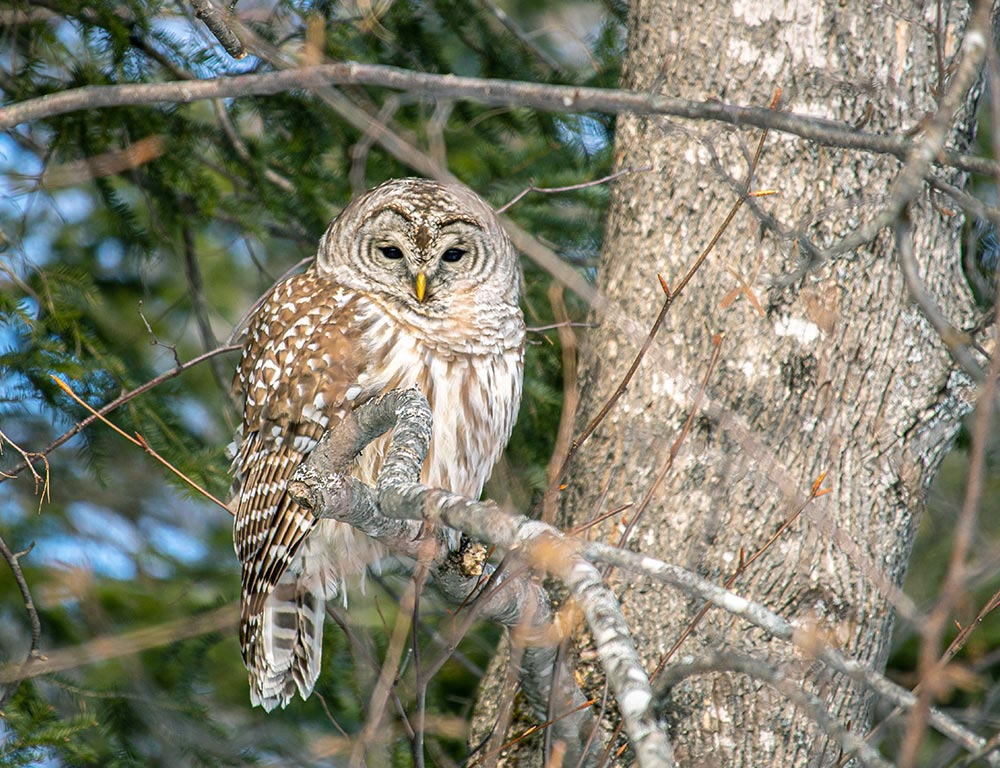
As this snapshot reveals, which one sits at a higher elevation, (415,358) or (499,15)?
(499,15)

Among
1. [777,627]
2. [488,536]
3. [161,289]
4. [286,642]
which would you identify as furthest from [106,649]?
[161,289]

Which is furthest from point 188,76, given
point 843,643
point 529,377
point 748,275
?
point 843,643

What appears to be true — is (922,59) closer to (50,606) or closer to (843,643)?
(843,643)

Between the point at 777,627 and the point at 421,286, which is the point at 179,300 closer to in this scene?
the point at 421,286

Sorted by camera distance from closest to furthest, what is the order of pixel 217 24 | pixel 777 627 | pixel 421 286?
1. pixel 777 627
2. pixel 217 24
3. pixel 421 286

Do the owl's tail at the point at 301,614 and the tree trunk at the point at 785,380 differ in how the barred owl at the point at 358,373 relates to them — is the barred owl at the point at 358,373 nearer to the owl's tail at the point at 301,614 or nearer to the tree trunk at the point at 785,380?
the owl's tail at the point at 301,614

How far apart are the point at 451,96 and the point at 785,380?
5.47 ft

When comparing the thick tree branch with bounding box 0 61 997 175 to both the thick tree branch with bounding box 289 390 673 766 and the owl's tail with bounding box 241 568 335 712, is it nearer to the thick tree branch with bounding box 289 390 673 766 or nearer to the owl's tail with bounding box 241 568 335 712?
the thick tree branch with bounding box 289 390 673 766

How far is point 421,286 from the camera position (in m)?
4.08

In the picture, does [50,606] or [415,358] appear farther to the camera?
[50,606]

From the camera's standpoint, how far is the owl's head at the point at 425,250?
4156mm

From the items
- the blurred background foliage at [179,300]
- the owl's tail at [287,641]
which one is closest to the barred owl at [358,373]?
the owl's tail at [287,641]

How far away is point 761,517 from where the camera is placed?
3357 millimetres

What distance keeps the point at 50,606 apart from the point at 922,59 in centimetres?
373
